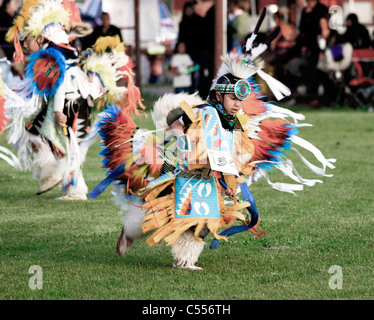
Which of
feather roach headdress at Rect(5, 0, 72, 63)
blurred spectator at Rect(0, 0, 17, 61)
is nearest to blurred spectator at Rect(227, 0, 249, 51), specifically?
blurred spectator at Rect(0, 0, 17, 61)

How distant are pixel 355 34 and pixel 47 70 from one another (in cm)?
960

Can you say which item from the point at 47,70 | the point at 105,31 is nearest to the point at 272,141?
the point at 47,70

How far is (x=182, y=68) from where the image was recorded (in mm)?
13891

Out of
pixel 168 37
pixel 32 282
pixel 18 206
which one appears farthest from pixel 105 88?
pixel 168 37

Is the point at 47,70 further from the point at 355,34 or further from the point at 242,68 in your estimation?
the point at 355,34

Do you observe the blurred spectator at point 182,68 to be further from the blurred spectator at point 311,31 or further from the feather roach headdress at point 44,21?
the feather roach headdress at point 44,21

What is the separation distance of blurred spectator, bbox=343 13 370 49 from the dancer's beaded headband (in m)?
10.8

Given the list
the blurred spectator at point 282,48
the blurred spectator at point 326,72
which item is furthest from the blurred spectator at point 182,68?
the blurred spectator at point 326,72

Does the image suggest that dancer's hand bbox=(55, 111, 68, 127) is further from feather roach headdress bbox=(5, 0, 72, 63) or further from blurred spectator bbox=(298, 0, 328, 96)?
blurred spectator bbox=(298, 0, 328, 96)

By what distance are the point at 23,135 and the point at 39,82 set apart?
1.93ft

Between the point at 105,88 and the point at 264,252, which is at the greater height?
the point at 105,88

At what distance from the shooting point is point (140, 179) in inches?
180

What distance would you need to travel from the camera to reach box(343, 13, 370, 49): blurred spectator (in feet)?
48.3

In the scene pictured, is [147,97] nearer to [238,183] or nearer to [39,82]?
[39,82]
